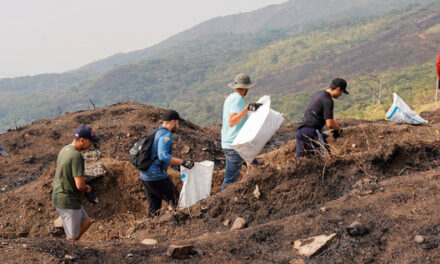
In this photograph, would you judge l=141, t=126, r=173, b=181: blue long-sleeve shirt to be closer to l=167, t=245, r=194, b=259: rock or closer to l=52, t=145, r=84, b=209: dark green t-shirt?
l=52, t=145, r=84, b=209: dark green t-shirt

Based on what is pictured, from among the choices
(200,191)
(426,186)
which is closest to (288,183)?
(200,191)

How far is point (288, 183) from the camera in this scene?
170 inches

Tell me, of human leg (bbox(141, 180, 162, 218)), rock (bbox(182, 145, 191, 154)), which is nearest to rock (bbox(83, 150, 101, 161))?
rock (bbox(182, 145, 191, 154))

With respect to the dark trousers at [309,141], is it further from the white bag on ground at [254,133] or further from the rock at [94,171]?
the rock at [94,171]

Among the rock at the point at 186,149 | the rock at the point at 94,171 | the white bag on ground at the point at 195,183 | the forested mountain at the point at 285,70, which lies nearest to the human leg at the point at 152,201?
the white bag on ground at the point at 195,183

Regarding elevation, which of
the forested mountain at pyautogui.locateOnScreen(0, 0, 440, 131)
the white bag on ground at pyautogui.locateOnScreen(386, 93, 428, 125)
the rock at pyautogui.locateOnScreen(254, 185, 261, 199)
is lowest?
the forested mountain at pyautogui.locateOnScreen(0, 0, 440, 131)

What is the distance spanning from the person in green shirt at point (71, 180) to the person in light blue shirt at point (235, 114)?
1564mm

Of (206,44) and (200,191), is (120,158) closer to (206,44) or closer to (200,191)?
(200,191)

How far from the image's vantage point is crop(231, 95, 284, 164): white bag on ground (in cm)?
437

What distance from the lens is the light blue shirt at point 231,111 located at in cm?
448

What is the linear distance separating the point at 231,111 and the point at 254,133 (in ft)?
1.24

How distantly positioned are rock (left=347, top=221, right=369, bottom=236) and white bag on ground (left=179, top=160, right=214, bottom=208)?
6.31 feet

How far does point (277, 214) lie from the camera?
4105 mm

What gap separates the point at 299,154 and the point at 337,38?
9133cm
